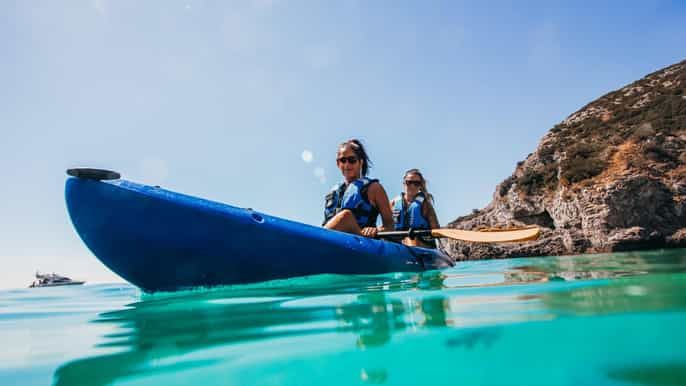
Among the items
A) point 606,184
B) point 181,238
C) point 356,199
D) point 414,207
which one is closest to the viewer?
point 181,238

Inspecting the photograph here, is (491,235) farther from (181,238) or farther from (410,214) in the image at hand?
(181,238)

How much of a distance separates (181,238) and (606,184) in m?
23.3

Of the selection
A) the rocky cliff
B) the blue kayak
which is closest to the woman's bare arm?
the blue kayak

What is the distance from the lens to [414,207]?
6.76 m

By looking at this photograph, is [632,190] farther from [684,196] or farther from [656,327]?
[656,327]

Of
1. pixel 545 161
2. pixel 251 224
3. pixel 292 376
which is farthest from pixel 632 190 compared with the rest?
pixel 292 376

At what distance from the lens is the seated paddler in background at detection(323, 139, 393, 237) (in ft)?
15.0

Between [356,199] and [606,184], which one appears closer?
[356,199]

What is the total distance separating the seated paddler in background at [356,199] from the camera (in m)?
4.58

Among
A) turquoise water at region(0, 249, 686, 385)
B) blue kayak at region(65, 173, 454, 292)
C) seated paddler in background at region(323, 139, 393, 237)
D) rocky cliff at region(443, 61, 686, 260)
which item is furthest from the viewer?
rocky cliff at region(443, 61, 686, 260)

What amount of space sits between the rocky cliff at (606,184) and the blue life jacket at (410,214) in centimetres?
1708

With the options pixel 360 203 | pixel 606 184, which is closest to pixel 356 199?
pixel 360 203

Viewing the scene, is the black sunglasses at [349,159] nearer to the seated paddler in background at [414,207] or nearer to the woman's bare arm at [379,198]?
the woman's bare arm at [379,198]

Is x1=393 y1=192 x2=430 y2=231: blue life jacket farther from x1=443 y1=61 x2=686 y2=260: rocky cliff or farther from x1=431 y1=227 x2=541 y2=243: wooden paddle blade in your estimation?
x1=443 y1=61 x2=686 y2=260: rocky cliff
